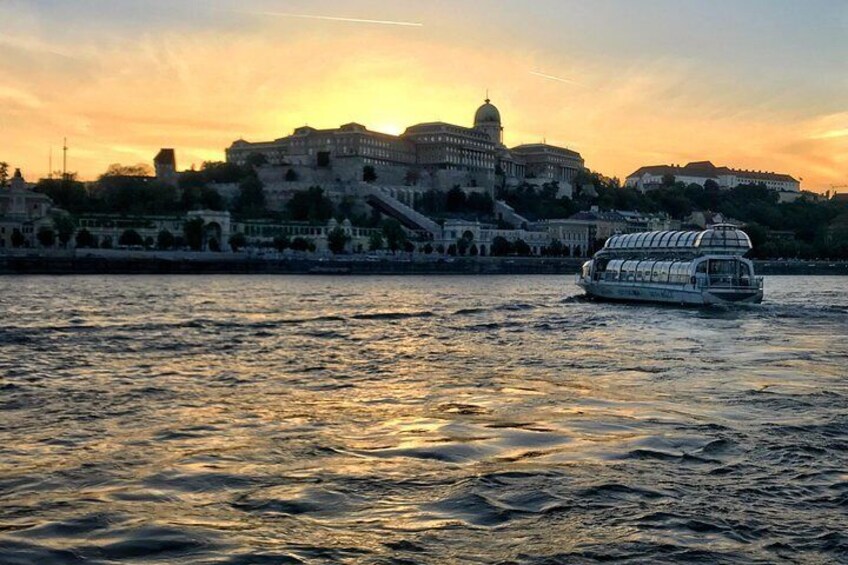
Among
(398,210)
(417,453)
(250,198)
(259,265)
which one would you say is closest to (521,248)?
(398,210)

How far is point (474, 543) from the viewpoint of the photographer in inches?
305

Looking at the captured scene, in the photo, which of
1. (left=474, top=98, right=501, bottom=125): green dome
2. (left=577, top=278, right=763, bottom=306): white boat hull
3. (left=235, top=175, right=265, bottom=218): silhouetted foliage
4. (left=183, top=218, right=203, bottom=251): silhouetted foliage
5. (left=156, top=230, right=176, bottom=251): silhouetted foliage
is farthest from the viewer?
(left=474, top=98, right=501, bottom=125): green dome

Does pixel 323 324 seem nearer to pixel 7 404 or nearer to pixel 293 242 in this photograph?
pixel 7 404

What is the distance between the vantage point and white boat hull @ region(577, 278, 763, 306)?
4147cm

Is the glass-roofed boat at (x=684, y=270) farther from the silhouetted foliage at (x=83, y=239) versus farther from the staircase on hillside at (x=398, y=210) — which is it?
the staircase on hillside at (x=398, y=210)

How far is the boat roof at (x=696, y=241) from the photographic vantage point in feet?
138

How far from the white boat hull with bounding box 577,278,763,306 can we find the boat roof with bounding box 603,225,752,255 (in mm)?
1866

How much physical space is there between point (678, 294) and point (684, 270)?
113cm

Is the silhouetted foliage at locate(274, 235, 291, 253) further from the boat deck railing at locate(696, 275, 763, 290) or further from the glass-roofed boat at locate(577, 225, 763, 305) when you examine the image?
the boat deck railing at locate(696, 275, 763, 290)

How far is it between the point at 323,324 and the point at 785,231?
151 meters

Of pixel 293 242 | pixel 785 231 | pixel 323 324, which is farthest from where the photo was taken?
pixel 785 231

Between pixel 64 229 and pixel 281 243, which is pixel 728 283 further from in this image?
pixel 281 243

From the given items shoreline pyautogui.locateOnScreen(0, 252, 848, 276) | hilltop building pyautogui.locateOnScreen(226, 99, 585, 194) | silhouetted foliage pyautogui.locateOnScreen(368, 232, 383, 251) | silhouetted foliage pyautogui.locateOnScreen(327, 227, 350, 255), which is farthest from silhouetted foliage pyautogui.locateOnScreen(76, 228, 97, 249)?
hilltop building pyautogui.locateOnScreen(226, 99, 585, 194)

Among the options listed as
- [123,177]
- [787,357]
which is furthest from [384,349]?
[123,177]
